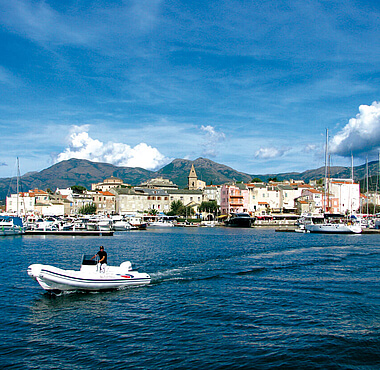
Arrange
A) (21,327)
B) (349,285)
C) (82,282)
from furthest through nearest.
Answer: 1. (349,285)
2. (82,282)
3. (21,327)

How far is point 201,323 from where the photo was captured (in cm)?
1786

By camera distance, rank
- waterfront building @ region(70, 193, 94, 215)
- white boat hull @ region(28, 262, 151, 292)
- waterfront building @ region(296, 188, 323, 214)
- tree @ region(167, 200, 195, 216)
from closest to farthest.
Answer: white boat hull @ region(28, 262, 151, 292) < waterfront building @ region(296, 188, 323, 214) < tree @ region(167, 200, 195, 216) < waterfront building @ region(70, 193, 94, 215)

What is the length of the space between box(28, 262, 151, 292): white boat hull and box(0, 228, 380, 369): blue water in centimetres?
53

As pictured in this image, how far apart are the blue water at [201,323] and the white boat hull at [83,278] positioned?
53 cm

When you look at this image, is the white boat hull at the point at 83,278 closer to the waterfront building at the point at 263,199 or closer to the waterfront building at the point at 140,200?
the waterfront building at the point at 263,199

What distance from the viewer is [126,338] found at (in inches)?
631

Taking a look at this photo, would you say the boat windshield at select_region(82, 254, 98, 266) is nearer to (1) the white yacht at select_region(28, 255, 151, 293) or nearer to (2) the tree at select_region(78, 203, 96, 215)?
(1) the white yacht at select_region(28, 255, 151, 293)

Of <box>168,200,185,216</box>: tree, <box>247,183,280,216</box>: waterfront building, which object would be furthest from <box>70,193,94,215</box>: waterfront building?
<box>247,183,280,216</box>: waterfront building

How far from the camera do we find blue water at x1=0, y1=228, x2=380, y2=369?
14.0 meters

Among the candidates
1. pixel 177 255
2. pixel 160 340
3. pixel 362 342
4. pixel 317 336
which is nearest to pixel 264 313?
pixel 317 336

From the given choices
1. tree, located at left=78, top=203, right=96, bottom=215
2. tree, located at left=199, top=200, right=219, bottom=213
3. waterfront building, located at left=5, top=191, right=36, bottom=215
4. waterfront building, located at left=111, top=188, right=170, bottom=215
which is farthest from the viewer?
waterfront building, located at left=111, top=188, right=170, bottom=215

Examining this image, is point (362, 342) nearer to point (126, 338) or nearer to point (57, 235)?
point (126, 338)

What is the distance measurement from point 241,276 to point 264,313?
397 inches

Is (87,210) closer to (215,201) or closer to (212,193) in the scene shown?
(215,201)
